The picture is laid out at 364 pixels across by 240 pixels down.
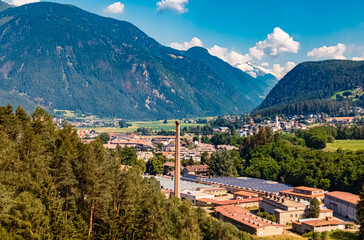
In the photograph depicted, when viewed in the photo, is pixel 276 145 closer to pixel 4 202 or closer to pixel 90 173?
pixel 90 173

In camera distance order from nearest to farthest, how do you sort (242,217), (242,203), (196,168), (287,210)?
1. (242,217)
2. (287,210)
3. (242,203)
4. (196,168)

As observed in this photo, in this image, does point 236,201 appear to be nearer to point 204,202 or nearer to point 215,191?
point 204,202

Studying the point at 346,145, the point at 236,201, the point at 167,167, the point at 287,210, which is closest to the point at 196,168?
the point at 167,167

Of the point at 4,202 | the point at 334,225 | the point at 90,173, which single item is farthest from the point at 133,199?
the point at 334,225

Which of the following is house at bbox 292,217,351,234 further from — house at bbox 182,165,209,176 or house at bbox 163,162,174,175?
house at bbox 163,162,174,175

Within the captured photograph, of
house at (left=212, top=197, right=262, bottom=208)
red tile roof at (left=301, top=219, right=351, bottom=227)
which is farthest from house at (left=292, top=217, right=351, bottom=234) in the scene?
house at (left=212, top=197, right=262, bottom=208)

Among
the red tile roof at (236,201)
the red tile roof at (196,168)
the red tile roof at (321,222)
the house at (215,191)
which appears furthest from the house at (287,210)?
the red tile roof at (196,168)
